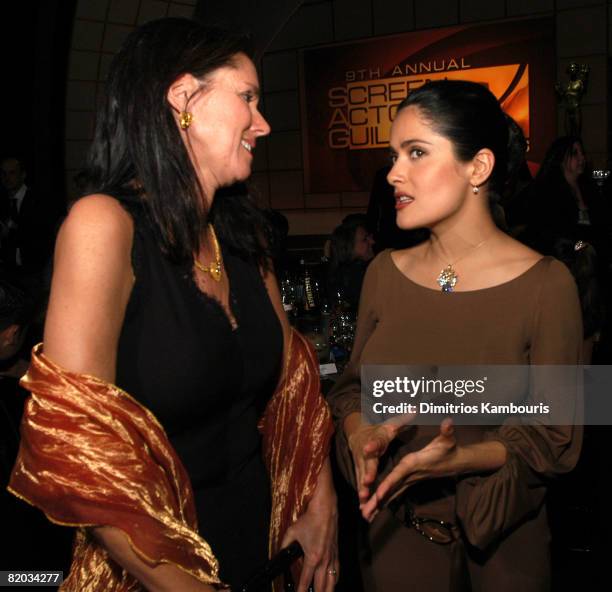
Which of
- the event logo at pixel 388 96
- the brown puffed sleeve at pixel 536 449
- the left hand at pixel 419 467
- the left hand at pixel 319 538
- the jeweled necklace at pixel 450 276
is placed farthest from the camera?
the event logo at pixel 388 96

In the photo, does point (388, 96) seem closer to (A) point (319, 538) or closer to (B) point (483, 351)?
(B) point (483, 351)

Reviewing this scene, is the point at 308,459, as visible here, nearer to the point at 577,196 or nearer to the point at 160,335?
the point at 160,335

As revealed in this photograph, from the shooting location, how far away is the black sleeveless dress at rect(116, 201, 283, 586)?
1235 mm

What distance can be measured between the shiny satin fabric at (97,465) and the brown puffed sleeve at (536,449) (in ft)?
1.81

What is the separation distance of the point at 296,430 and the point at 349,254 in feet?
8.15

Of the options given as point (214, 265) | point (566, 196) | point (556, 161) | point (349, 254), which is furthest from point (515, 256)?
point (556, 161)

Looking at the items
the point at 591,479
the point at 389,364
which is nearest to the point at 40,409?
the point at 389,364

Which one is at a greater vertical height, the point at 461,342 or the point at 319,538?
the point at 461,342

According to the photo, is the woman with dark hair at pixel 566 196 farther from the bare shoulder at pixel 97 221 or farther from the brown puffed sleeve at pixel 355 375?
the bare shoulder at pixel 97 221

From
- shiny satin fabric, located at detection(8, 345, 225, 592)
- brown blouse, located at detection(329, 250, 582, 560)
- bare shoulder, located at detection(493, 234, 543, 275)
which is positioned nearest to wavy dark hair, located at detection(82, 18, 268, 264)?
shiny satin fabric, located at detection(8, 345, 225, 592)

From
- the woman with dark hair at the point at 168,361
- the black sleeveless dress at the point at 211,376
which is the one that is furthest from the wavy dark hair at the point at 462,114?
the black sleeveless dress at the point at 211,376

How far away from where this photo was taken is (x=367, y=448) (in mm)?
1250

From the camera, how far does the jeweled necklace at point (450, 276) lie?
159 cm

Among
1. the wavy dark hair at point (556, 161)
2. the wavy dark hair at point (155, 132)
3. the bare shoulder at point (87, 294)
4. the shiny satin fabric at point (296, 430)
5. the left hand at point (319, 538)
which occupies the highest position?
the wavy dark hair at point (556, 161)
